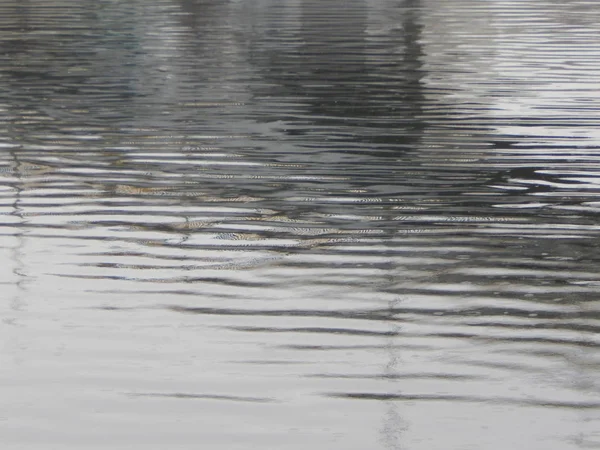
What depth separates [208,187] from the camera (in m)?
7.75

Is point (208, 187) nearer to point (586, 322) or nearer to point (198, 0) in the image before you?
point (586, 322)

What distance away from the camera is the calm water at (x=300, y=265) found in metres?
4.06

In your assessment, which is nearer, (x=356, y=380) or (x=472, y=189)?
(x=356, y=380)

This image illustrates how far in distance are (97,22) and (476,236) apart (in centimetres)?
1836

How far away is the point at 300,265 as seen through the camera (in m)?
5.85

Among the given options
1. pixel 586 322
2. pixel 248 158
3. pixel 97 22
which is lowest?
pixel 97 22

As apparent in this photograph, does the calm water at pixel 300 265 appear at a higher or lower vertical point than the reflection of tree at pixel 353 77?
higher

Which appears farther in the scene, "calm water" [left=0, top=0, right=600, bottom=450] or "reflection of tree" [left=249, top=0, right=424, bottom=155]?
"reflection of tree" [left=249, top=0, right=424, bottom=155]

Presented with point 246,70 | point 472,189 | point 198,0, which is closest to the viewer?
point 472,189

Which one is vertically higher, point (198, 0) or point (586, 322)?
point (586, 322)

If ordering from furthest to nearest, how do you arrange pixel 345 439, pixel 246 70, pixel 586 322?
pixel 246 70, pixel 586 322, pixel 345 439

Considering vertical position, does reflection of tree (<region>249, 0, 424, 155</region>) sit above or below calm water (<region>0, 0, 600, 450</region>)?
below

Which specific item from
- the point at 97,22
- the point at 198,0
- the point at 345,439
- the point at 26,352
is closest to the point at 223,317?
the point at 26,352

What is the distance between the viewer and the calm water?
13.3 feet
